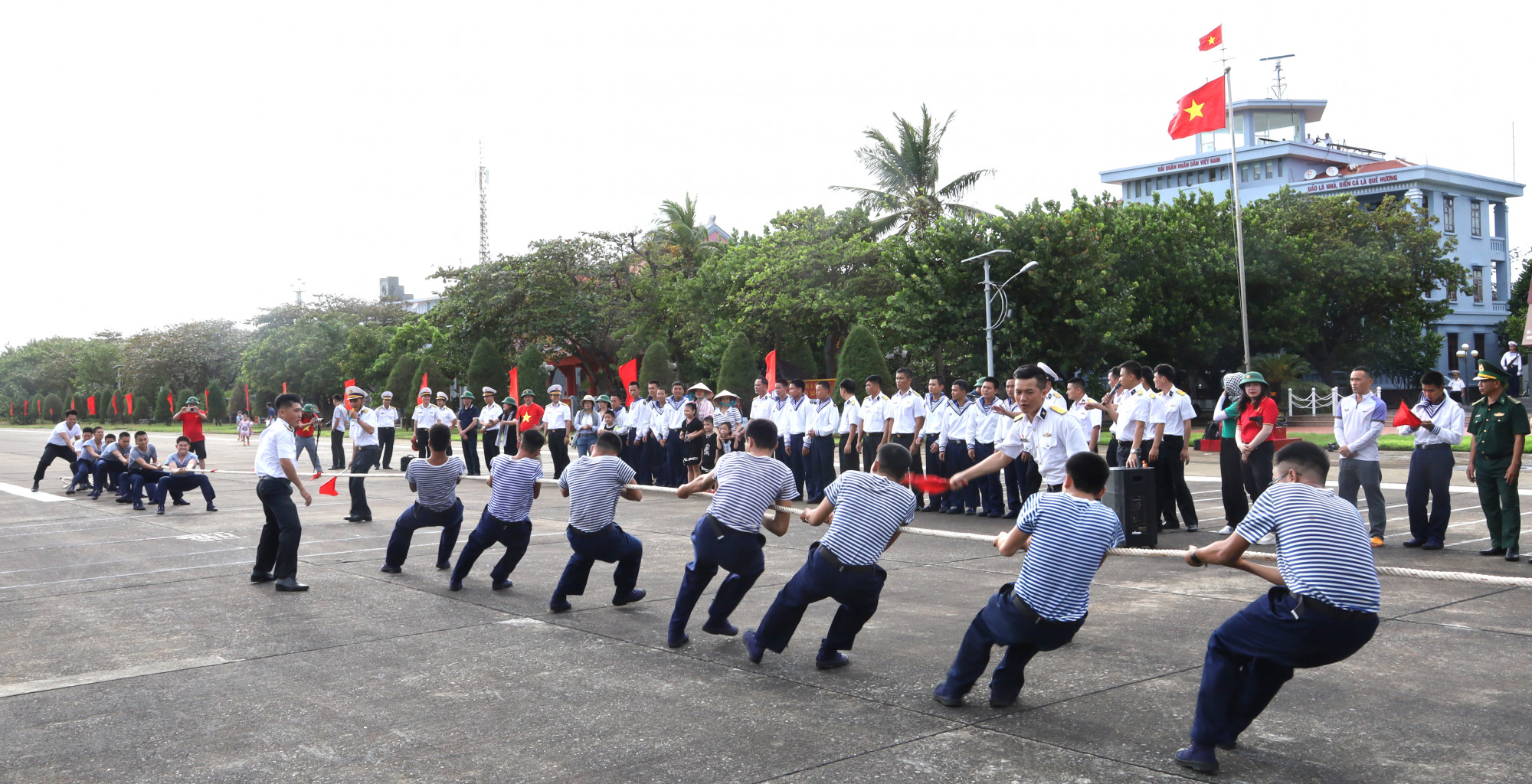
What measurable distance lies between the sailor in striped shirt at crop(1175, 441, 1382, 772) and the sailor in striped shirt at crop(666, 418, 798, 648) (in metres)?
2.87

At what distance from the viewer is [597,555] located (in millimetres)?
8125

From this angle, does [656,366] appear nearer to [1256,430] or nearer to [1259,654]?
[1256,430]

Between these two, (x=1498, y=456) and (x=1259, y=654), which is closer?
(x=1259, y=654)

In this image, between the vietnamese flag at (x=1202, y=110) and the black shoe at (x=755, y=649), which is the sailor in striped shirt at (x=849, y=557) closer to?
the black shoe at (x=755, y=649)

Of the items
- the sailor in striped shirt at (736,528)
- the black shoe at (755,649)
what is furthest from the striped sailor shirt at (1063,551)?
the sailor in striped shirt at (736,528)

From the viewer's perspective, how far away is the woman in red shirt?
11289 millimetres

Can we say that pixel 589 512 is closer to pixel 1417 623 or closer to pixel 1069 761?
pixel 1069 761

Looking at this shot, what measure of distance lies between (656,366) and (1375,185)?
4307 cm

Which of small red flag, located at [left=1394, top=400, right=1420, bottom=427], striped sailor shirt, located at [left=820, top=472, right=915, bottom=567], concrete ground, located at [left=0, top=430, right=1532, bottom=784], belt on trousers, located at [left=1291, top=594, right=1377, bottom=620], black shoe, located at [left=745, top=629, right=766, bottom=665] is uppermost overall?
small red flag, located at [left=1394, top=400, right=1420, bottom=427]

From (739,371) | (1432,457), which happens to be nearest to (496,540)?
(1432,457)

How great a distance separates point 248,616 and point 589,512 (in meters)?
2.80

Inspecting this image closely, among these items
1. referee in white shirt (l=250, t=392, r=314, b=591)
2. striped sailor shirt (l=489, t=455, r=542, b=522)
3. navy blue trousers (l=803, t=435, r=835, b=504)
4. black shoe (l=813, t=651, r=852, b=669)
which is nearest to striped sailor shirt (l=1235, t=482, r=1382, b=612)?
black shoe (l=813, t=651, r=852, b=669)

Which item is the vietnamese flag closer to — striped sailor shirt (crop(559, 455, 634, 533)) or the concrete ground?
the concrete ground

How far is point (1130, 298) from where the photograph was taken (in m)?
34.2
